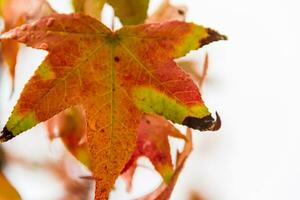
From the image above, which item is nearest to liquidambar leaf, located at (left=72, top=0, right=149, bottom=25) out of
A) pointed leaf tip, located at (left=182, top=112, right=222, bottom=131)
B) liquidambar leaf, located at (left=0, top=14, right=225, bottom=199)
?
liquidambar leaf, located at (left=0, top=14, right=225, bottom=199)

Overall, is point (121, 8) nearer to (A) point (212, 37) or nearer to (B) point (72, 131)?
(A) point (212, 37)

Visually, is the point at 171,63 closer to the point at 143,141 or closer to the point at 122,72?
the point at 122,72

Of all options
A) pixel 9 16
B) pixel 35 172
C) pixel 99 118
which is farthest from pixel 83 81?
pixel 35 172

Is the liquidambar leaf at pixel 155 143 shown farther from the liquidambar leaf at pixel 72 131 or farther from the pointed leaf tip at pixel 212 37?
the pointed leaf tip at pixel 212 37

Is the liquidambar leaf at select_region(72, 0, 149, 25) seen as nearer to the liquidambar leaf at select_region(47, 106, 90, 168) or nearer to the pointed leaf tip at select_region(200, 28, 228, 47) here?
the pointed leaf tip at select_region(200, 28, 228, 47)

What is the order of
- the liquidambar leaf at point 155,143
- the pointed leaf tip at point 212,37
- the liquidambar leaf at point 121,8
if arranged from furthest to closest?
the liquidambar leaf at point 155,143 → the liquidambar leaf at point 121,8 → the pointed leaf tip at point 212,37

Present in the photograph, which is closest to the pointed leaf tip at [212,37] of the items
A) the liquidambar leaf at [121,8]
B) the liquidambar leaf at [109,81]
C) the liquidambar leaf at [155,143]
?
the liquidambar leaf at [109,81]

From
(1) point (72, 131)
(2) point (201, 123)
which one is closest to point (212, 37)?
Answer: (2) point (201, 123)
